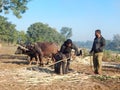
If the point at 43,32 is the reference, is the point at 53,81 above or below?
below

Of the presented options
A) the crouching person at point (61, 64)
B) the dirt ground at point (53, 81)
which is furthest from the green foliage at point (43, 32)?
the dirt ground at point (53, 81)

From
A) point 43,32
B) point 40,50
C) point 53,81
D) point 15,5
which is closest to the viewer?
point 53,81

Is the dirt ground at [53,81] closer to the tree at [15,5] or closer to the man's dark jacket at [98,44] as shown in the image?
the man's dark jacket at [98,44]

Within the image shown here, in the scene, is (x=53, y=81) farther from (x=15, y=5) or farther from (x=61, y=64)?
(x=15, y=5)

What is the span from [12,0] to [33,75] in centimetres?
1977

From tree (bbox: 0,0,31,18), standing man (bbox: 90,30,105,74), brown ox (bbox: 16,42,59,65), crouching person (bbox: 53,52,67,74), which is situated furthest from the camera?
tree (bbox: 0,0,31,18)

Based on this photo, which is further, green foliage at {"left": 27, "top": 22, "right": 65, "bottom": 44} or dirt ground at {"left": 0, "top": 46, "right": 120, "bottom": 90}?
green foliage at {"left": 27, "top": 22, "right": 65, "bottom": 44}

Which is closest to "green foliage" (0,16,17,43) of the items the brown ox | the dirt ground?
the brown ox

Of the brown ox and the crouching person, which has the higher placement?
the brown ox

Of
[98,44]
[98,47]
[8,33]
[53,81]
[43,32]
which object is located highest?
[43,32]

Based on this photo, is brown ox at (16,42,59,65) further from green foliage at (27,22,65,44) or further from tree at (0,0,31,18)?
green foliage at (27,22,65,44)

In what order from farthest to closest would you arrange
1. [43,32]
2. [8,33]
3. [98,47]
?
[43,32] → [8,33] → [98,47]

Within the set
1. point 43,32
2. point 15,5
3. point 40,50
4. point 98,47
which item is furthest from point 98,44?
point 43,32

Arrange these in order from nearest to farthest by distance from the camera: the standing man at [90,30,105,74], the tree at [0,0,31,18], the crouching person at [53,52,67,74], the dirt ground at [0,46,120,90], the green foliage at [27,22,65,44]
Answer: the dirt ground at [0,46,120,90] → the crouching person at [53,52,67,74] → the standing man at [90,30,105,74] → the tree at [0,0,31,18] → the green foliage at [27,22,65,44]
